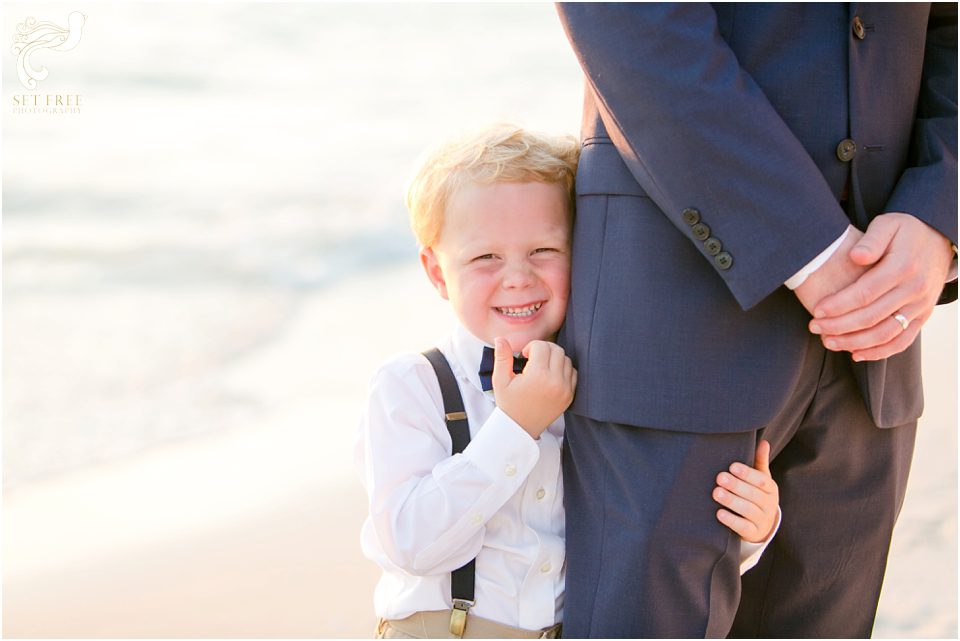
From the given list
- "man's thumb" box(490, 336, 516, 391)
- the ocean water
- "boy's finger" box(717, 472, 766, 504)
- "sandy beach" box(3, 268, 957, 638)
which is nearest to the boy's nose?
"man's thumb" box(490, 336, 516, 391)

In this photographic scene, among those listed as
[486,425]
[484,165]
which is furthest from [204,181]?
[486,425]

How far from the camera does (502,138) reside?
2146mm

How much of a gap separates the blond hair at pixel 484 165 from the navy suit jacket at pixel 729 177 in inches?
9.0

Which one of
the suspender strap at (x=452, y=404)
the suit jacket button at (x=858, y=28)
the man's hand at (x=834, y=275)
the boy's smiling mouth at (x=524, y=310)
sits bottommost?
the suspender strap at (x=452, y=404)

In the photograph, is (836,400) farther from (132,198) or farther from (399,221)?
(132,198)

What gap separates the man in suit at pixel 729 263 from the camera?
1628 mm

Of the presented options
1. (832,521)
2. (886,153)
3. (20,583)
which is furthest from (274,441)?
(886,153)

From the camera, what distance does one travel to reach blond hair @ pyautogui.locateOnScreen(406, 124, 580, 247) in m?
2.08

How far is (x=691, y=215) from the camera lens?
166 centimetres

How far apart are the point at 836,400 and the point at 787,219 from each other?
395 mm

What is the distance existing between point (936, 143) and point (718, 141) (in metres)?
0.43

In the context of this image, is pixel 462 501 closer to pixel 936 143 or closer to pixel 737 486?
pixel 737 486

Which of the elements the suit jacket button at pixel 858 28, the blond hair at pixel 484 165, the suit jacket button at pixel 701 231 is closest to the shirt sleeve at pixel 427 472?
the blond hair at pixel 484 165

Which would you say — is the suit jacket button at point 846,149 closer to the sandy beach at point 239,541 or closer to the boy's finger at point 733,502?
the boy's finger at point 733,502
